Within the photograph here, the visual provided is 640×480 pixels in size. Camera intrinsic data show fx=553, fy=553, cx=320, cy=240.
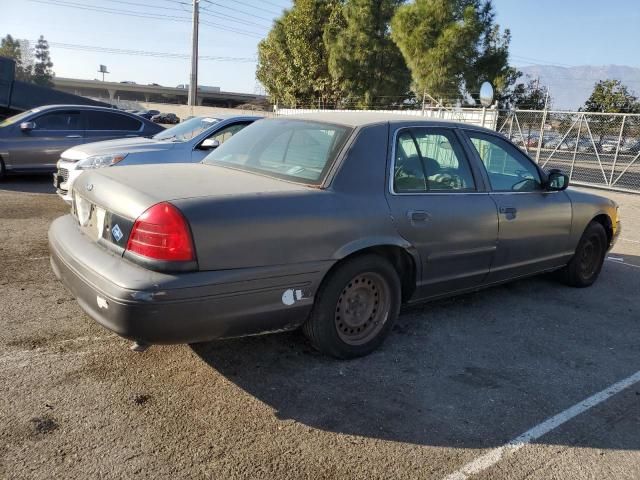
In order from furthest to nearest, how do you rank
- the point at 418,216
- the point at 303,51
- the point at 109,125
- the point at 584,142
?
the point at 303,51 < the point at 584,142 < the point at 109,125 < the point at 418,216

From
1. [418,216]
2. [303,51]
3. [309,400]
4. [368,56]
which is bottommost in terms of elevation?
[309,400]

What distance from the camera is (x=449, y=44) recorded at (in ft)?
68.5

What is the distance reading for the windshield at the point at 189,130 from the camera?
8.62 m

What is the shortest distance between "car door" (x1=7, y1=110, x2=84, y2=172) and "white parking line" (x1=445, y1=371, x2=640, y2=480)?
9.81m

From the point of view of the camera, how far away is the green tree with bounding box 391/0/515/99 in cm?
2095

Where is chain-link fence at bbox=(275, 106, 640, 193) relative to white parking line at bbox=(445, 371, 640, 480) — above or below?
above

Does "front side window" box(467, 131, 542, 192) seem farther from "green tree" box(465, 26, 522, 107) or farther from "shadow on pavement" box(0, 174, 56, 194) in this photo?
"green tree" box(465, 26, 522, 107)

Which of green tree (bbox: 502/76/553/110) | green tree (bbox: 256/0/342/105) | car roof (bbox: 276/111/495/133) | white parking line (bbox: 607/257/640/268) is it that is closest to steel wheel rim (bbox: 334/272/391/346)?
car roof (bbox: 276/111/495/133)

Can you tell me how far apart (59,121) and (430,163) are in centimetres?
866

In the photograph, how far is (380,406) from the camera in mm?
3203

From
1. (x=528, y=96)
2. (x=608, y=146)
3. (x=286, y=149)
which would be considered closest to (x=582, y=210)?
(x=286, y=149)

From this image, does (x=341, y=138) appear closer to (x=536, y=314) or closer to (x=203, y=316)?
(x=203, y=316)

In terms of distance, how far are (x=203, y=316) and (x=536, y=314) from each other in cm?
326

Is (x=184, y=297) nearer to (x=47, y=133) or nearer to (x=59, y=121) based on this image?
(x=47, y=133)
